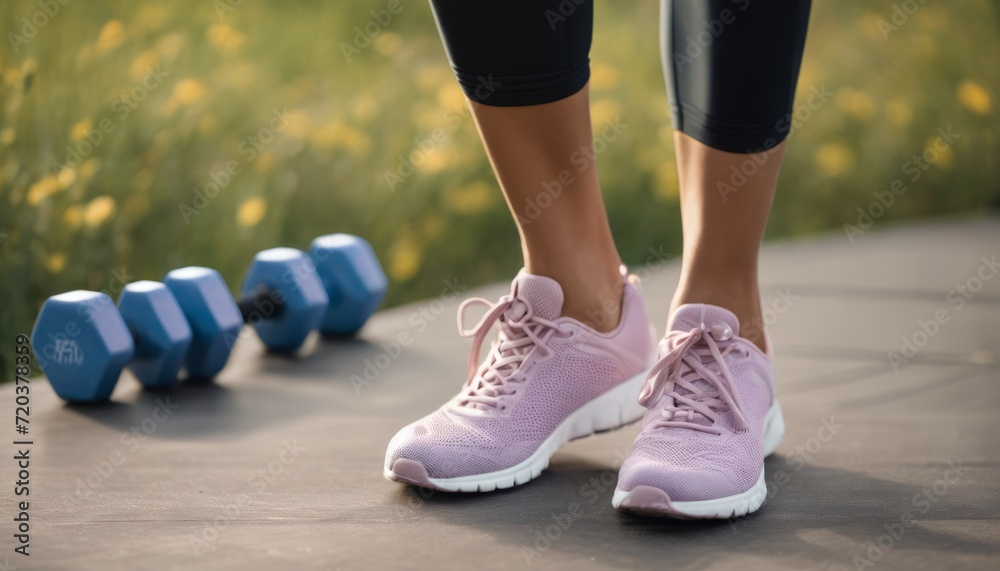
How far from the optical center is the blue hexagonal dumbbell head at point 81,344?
1.49 m

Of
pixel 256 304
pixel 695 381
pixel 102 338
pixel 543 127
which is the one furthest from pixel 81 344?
pixel 695 381

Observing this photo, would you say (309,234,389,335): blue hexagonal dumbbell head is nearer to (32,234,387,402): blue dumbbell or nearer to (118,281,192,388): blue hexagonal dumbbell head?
(32,234,387,402): blue dumbbell

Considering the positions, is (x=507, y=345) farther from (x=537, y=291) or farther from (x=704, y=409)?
(x=704, y=409)

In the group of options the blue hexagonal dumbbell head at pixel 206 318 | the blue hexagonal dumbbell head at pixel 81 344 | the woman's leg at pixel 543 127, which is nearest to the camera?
the woman's leg at pixel 543 127

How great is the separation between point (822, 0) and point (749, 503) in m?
2.79

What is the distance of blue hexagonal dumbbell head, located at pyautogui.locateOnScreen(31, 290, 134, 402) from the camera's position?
4.89 feet

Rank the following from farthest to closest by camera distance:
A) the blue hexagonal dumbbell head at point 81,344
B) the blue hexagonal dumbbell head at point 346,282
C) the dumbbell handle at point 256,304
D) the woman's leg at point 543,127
→ 1. the blue hexagonal dumbbell head at point 346,282
2. the dumbbell handle at point 256,304
3. the blue hexagonal dumbbell head at point 81,344
4. the woman's leg at point 543,127

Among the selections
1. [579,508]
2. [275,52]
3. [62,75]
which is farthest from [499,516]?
[275,52]

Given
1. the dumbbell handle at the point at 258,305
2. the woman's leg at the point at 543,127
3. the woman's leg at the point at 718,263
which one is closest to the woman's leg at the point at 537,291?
the woman's leg at the point at 543,127

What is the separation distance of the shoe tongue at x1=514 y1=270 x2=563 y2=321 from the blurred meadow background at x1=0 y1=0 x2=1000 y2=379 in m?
1.13

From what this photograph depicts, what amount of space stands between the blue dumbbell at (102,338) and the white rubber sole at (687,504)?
0.76m

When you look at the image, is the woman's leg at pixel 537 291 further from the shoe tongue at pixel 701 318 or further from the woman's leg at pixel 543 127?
the shoe tongue at pixel 701 318

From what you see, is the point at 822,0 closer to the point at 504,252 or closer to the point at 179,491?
the point at 504,252

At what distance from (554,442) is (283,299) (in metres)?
0.73
